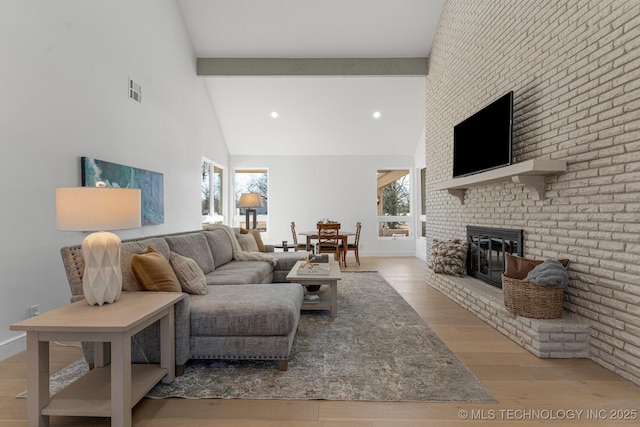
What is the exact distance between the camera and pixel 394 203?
28.7 feet

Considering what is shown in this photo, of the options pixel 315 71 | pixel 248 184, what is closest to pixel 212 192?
pixel 248 184

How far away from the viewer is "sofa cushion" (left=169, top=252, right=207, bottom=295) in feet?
8.95

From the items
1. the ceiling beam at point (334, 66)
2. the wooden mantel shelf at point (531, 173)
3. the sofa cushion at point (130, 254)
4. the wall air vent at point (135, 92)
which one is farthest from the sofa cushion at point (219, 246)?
the ceiling beam at point (334, 66)

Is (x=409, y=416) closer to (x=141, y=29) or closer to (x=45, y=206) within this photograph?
(x=45, y=206)

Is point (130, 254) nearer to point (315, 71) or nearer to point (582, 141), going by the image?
point (582, 141)

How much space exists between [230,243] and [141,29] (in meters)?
2.89

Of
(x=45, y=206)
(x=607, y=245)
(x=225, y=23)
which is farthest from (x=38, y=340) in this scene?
(x=225, y=23)

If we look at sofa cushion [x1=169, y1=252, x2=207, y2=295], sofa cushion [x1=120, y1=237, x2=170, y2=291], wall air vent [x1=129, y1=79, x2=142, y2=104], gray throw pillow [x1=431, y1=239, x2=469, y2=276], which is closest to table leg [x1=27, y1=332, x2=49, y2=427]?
sofa cushion [x1=120, y1=237, x2=170, y2=291]

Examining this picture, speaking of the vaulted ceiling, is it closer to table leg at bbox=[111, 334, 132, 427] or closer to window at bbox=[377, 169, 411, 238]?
window at bbox=[377, 169, 411, 238]

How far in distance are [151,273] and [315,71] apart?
4.95m

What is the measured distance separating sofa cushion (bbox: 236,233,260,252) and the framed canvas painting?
109cm

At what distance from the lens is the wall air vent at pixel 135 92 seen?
4.25m

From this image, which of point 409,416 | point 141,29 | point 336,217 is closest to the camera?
point 409,416

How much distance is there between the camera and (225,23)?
5.71 m
